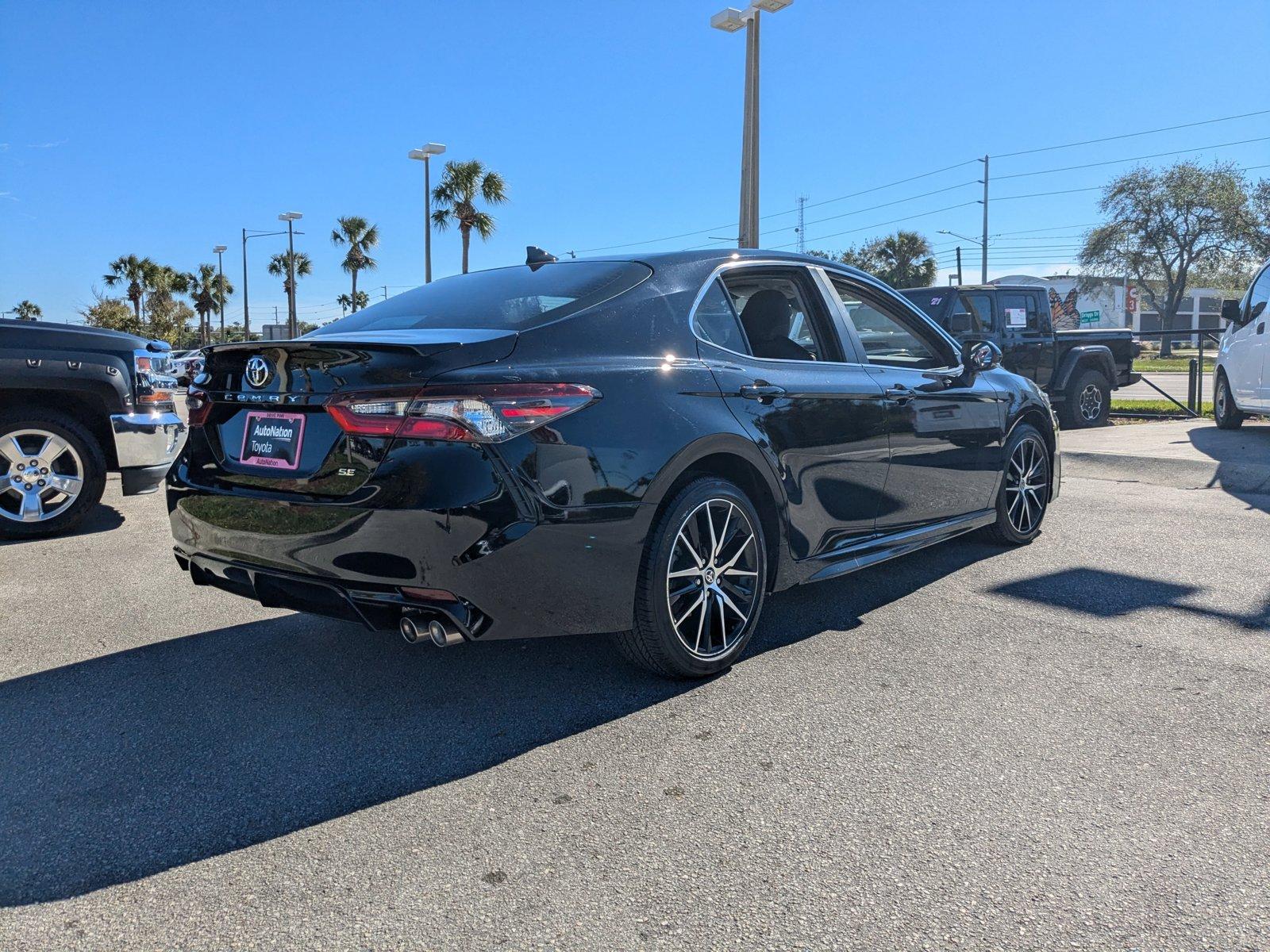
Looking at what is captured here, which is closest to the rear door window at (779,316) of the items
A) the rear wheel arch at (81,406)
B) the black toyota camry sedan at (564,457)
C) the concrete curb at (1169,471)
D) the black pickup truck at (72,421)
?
the black toyota camry sedan at (564,457)

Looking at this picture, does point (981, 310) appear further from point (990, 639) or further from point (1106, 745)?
point (1106, 745)

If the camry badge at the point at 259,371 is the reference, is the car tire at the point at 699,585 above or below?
below

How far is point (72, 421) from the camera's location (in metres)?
6.37

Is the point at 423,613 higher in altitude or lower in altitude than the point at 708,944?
higher

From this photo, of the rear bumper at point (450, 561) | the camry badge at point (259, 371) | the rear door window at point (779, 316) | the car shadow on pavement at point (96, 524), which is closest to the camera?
the rear bumper at point (450, 561)

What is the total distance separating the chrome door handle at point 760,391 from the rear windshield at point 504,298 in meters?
0.55

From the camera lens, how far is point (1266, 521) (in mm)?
6336

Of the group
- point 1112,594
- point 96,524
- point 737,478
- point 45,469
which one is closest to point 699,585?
point 737,478

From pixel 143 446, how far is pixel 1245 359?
11.0m

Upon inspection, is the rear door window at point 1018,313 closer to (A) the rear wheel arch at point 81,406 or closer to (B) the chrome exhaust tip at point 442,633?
(A) the rear wheel arch at point 81,406

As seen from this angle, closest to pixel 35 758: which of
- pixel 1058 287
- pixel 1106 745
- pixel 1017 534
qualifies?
pixel 1106 745

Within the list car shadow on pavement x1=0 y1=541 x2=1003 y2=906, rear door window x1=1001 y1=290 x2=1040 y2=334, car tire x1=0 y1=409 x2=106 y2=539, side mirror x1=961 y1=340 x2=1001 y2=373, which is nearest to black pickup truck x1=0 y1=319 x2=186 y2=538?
car tire x1=0 y1=409 x2=106 y2=539

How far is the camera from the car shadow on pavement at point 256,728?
2.50 m

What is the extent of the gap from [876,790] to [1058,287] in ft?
304
